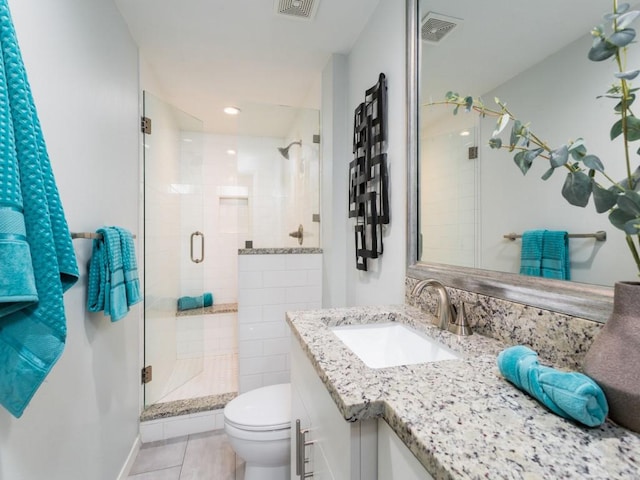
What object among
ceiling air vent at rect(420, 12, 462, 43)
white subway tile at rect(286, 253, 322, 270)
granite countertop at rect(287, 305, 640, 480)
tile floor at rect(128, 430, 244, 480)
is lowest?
tile floor at rect(128, 430, 244, 480)

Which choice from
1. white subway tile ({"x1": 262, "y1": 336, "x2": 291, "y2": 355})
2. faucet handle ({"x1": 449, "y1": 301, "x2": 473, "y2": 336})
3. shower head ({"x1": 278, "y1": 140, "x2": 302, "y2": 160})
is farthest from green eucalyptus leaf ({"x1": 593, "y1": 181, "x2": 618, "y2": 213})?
shower head ({"x1": 278, "y1": 140, "x2": 302, "y2": 160})

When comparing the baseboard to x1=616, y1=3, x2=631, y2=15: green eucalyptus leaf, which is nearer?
x1=616, y1=3, x2=631, y2=15: green eucalyptus leaf

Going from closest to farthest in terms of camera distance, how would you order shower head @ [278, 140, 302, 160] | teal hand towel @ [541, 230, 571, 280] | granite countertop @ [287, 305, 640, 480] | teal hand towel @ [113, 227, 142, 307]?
granite countertop @ [287, 305, 640, 480] < teal hand towel @ [541, 230, 571, 280] < teal hand towel @ [113, 227, 142, 307] < shower head @ [278, 140, 302, 160]

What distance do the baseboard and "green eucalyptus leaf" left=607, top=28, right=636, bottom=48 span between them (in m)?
2.34

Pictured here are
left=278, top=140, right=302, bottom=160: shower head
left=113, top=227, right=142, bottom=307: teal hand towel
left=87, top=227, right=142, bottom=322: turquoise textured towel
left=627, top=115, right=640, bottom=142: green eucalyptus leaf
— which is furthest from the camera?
left=278, top=140, right=302, bottom=160: shower head

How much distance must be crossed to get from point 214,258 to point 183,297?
858 mm

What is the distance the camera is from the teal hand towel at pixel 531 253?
745 mm

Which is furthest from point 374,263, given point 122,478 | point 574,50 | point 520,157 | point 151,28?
point 151,28

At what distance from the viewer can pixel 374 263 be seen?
1.64 meters

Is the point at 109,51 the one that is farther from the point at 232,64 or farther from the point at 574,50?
the point at 574,50

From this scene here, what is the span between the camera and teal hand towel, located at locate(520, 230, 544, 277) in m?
0.74

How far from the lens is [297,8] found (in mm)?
1589

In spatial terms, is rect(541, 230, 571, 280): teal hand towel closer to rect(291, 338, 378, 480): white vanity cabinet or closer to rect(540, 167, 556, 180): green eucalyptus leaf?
rect(540, 167, 556, 180): green eucalyptus leaf

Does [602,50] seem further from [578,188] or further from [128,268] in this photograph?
[128,268]
